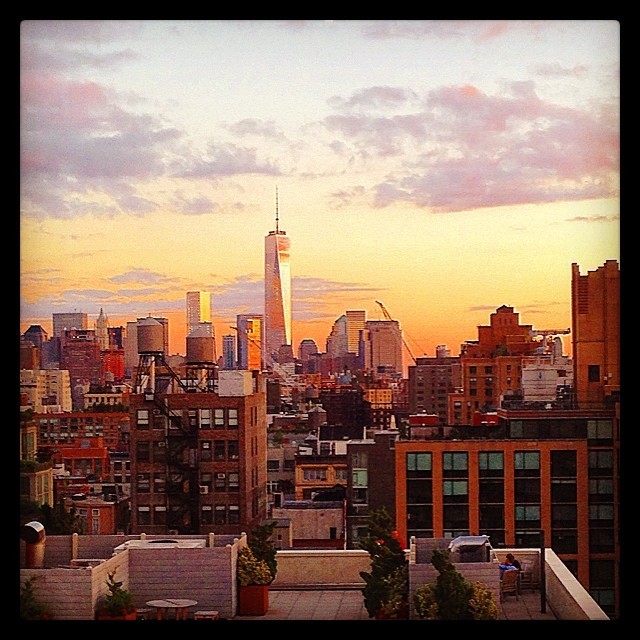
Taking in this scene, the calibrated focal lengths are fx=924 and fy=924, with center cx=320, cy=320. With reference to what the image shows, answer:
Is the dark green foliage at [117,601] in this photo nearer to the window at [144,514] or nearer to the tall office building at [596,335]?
the window at [144,514]

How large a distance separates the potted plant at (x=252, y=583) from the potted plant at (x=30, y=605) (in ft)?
1.99

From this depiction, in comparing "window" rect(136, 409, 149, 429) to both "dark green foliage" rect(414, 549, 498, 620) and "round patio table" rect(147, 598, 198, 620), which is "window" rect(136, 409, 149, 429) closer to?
"round patio table" rect(147, 598, 198, 620)

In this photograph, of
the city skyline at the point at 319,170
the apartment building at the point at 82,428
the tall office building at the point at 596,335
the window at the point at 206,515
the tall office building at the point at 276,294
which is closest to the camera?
the tall office building at the point at 596,335

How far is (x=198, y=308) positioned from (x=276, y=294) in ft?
0.92

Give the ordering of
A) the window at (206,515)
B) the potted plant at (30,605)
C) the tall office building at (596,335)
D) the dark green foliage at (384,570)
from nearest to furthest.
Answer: the potted plant at (30,605) < the tall office building at (596,335) < the dark green foliage at (384,570) < the window at (206,515)

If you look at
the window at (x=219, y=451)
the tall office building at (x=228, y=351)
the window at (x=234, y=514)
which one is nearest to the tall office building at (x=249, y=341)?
the tall office building at (x=228, y=351)

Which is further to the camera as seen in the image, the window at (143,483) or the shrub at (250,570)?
the window at (143,483)

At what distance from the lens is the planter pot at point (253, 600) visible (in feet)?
9.56

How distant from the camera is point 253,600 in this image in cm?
299

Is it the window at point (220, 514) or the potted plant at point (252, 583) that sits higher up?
the window at point (220, 514)
